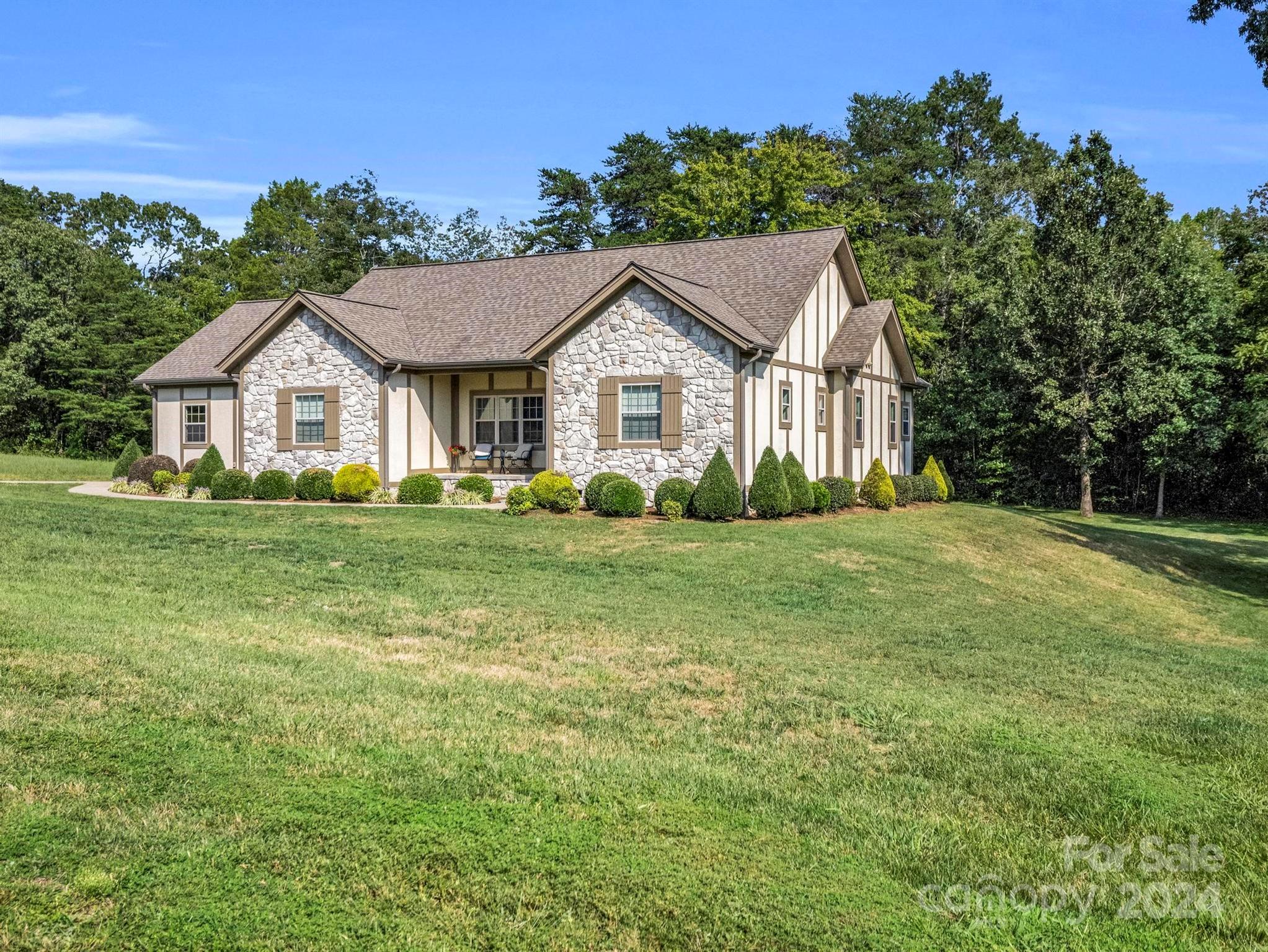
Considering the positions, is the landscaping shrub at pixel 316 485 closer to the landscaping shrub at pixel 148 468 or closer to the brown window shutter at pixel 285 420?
the brown window shutter at pixel 285 420

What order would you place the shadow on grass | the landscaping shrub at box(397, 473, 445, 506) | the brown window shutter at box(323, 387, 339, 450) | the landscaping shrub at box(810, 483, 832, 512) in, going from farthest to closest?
the brown window shutter at box(323, 387, 339, 450), the landscaping shrub at box(397, 473, 445, 506), the landscaping shrub at box(810, 483, 832, 512), the shadow on grass

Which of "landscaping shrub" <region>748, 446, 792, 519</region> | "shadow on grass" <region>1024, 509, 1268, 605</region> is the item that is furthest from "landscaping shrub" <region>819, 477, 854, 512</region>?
"shadow on grass" <region>1024, 509, 1268, 605</region>

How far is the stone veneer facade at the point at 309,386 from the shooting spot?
24672mm

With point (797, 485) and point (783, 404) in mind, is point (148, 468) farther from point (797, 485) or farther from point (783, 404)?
point (797, 485)

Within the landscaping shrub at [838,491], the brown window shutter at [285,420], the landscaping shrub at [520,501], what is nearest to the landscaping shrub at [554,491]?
the landscaping shrub at [520,501]

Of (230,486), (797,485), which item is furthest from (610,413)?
(230,486)

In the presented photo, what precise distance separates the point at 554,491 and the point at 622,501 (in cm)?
153

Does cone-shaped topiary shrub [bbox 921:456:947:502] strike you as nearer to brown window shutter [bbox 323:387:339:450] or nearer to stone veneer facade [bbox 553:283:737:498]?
stone veneer facade [bbox 553:283:737:498]

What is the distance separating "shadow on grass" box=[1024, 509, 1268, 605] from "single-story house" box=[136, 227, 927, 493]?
6.01 m

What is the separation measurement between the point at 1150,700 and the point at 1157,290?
986 inches

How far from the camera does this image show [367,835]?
493cm

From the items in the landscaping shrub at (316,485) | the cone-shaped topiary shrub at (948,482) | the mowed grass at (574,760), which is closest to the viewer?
the mowed grass at (574,760)

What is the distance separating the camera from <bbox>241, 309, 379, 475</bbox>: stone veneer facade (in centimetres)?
2467

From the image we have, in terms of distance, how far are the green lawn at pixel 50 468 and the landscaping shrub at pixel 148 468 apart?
15.9ft
